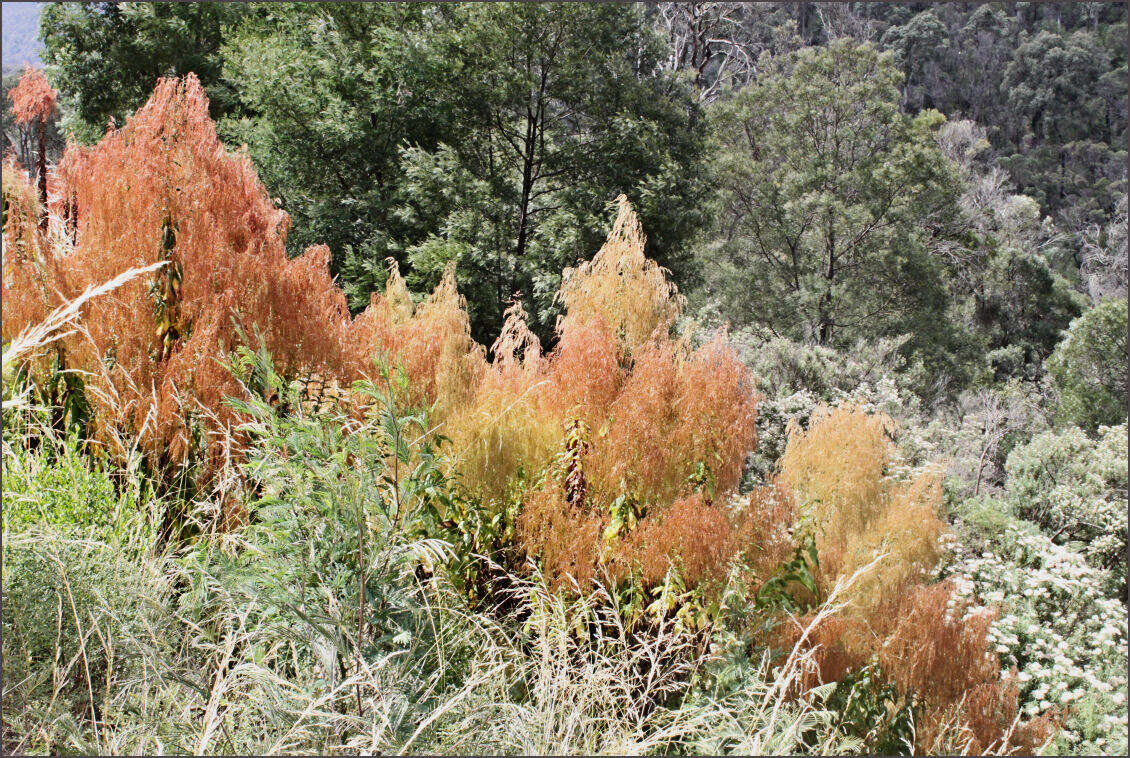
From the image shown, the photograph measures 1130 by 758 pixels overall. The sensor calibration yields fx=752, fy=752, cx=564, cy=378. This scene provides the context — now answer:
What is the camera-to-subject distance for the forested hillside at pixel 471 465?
2.36 metres

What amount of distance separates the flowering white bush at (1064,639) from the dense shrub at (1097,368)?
4.99 meters

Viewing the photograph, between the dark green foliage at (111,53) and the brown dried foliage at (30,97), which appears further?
the dark green foliage at (111,53)

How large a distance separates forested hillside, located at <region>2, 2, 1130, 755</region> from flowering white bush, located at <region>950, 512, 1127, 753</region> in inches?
1.8

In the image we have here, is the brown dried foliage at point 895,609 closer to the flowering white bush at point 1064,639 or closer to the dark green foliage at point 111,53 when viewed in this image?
the flowering white bush at point 1064,639

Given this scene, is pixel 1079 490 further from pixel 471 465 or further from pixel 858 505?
pixel 471 465

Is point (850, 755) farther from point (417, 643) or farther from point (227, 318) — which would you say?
point (227, 318)

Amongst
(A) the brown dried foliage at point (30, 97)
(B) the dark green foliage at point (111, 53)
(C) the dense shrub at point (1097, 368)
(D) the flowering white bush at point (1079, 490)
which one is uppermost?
(B) the dark green foliage at point (111, 53)

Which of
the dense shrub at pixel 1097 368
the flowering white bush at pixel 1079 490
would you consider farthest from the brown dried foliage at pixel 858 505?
the dense shrub at pixel 1097 368

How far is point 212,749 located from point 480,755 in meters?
0.74

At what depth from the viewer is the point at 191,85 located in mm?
4098

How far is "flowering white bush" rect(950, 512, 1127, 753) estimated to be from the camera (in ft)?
13.4

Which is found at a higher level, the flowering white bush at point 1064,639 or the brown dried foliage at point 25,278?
the brown dried foliage at point 25,278

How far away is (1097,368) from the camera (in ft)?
34.7

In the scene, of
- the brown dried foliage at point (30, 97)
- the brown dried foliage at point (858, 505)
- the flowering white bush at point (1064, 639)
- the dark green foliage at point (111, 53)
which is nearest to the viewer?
the flowering white bush at point (1064, 639)
